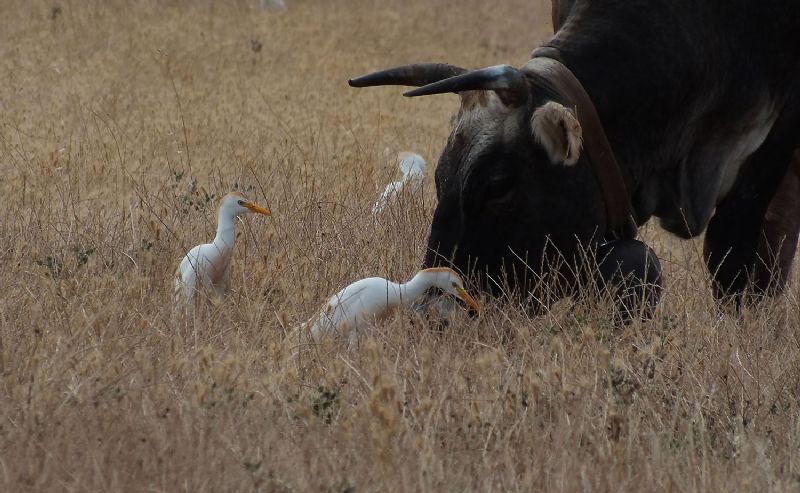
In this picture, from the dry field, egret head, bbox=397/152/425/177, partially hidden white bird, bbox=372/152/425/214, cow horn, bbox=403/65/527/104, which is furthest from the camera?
egret head, bbox=397/152/425/177

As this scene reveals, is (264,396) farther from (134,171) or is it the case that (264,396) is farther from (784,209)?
(134,171)

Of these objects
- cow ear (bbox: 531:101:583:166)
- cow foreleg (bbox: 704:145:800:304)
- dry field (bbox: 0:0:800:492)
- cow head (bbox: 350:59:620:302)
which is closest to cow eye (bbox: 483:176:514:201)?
cow head (bbox: 350:59:620:302)

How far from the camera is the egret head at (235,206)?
6.09 m

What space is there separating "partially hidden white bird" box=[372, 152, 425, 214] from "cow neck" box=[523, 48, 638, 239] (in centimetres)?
202

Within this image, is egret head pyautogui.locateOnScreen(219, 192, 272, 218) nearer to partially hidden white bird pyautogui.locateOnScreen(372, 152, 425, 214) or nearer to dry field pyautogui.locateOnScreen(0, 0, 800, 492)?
dry field pyautogui.locateOnScreen(0, 0, 800, 492)

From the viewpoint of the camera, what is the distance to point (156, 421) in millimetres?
3678

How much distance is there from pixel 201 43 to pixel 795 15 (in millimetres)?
13033

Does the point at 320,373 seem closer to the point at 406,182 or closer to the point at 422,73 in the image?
the point at 422,73

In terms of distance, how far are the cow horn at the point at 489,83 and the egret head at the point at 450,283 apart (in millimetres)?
650

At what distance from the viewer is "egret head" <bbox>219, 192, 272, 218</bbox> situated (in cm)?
609

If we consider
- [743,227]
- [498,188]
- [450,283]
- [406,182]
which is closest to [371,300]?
[450,283]

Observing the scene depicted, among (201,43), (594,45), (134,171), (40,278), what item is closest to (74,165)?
→ (134,171)

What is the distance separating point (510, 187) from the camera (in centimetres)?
524

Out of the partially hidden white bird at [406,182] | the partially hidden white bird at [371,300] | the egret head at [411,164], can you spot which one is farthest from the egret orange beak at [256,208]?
the egret head at [411,164]
